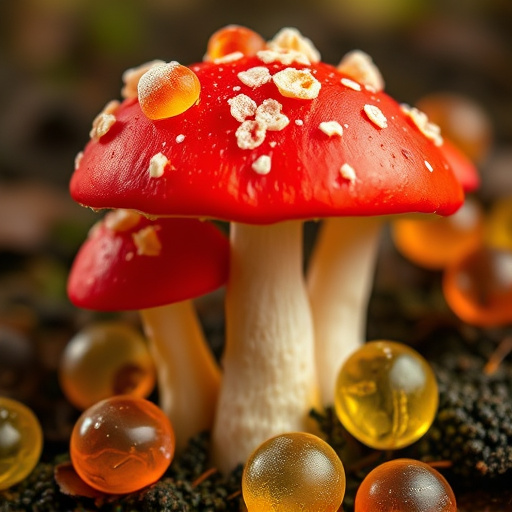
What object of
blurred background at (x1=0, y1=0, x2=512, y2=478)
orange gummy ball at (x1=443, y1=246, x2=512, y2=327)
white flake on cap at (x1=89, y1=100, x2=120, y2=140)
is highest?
white flake on cap at (x1=89, y1=100, x2=120, y2=140)

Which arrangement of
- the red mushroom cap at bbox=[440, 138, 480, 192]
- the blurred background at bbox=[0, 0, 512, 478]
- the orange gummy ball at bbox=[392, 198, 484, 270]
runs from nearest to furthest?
the red mushroom cap at bbox=[440, 138, 480, 192] < the orange gummy ball at bbox=[392, 198, 484, 270] < the blurred background at bbox=[0, 0, 512, 478]

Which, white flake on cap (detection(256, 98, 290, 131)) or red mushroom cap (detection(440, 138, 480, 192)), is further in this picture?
red mushroom cap (detection(440, 138, 480, 192))

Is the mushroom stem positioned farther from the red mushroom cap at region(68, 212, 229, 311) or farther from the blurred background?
the blurred background

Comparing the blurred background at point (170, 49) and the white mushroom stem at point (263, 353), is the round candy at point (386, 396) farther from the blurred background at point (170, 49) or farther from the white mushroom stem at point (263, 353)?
the blurred background at point (170, 49)

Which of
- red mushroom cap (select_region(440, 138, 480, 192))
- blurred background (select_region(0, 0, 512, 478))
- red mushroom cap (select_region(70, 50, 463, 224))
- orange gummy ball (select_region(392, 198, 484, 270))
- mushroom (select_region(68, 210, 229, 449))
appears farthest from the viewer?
blurred background (select_region(0, 0, 512, 478))

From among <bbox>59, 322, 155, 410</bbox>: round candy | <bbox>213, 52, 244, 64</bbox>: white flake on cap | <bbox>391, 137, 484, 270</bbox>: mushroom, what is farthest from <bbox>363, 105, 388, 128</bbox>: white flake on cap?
<bbox>59, 322, 155, 410</bbox>: round candy

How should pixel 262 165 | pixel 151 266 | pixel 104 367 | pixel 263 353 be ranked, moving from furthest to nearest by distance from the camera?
pixel 104 367, pixel 263 353, pixel 151 266, pixel 262 165

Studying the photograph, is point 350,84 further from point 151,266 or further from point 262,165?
point 151,266

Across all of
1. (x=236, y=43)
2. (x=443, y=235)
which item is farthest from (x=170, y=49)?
(x=236, y=43)
